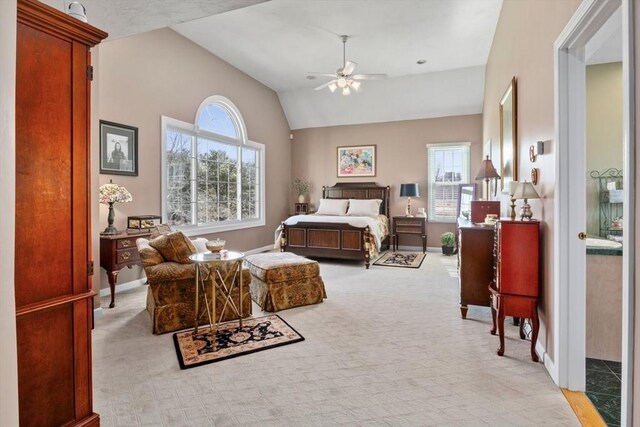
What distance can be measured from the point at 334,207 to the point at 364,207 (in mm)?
704

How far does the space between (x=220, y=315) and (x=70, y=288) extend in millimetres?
1749

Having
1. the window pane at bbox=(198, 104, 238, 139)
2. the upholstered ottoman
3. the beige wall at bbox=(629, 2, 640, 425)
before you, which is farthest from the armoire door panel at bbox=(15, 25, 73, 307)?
the window pane at bbox=(198, 104, 238, 139)

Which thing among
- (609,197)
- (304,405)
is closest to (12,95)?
(304,405)

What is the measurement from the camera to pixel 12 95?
43.0 inches

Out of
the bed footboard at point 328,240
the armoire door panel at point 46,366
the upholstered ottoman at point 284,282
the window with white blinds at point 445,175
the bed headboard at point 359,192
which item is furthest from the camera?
the bed headboard at point 359,192

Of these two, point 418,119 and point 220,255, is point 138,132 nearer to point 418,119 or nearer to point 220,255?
point 220,255

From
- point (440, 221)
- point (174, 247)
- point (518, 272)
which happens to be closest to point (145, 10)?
point (174, 247)

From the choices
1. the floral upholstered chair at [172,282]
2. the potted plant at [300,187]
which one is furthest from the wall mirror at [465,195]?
the floral upholstered chair at [172,282]

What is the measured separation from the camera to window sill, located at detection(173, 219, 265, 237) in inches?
214

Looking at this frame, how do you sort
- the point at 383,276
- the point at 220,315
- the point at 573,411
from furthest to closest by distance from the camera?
1. the point at 383,276
2. the point at 220,315
3. the point at 573,411

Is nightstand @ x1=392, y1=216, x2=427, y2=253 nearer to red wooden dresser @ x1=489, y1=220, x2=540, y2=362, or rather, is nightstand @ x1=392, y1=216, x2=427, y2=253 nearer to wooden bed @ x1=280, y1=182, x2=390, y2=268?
wooden bed @ x1=280, y1=182, x2=390, y2=268

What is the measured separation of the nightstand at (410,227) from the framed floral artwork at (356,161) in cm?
144

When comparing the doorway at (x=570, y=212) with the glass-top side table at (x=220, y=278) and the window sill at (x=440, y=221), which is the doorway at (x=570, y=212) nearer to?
the glass-top side table at (x=220, y=278)

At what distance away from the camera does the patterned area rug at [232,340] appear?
8.45 ft
